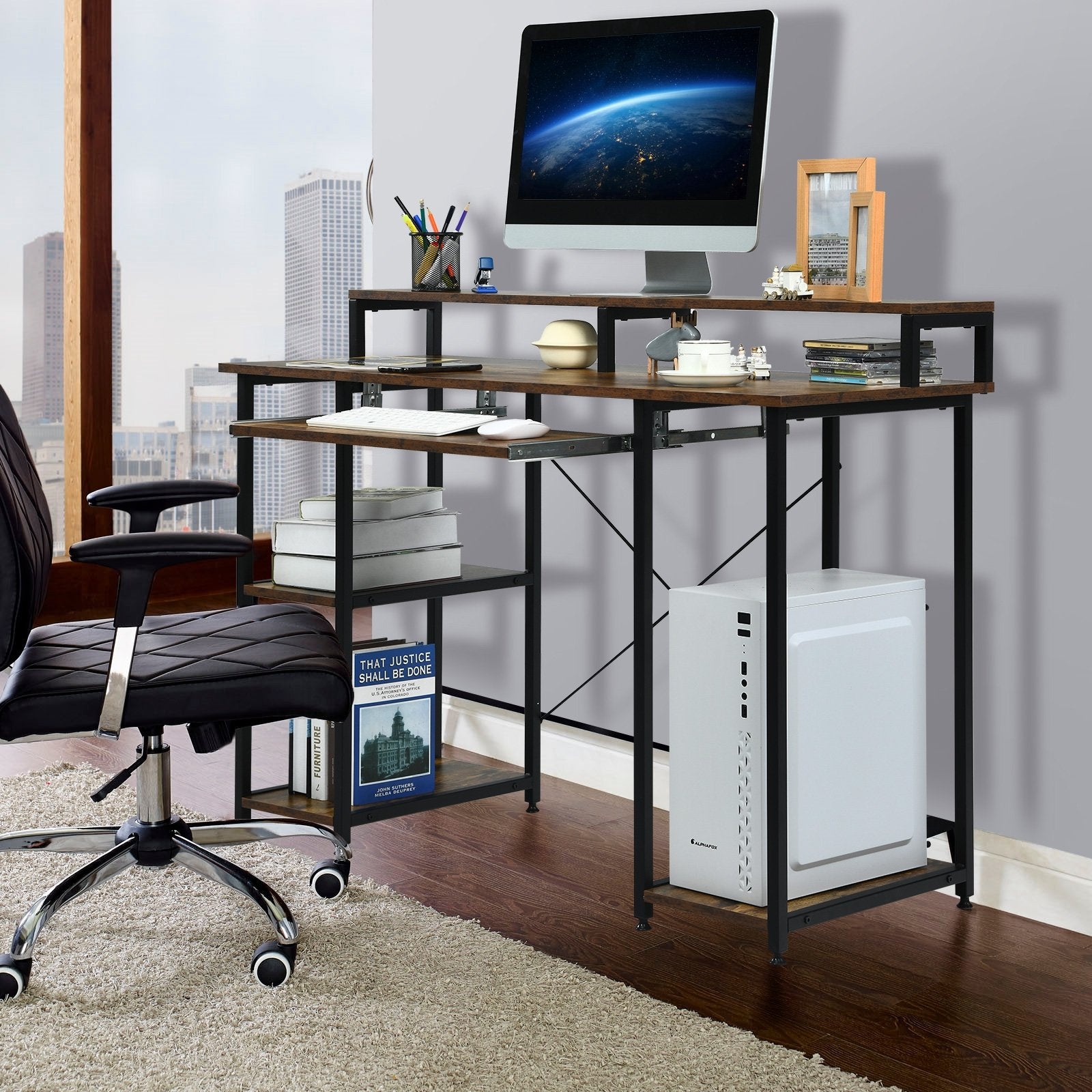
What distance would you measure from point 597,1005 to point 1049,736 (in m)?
0.89

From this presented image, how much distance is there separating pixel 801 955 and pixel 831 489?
2.65ft

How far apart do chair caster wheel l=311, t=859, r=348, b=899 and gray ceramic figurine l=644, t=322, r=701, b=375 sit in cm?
99

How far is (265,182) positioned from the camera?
16.7 feet

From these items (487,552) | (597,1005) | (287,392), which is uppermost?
(287,392)

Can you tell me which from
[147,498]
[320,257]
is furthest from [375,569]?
[320,257]

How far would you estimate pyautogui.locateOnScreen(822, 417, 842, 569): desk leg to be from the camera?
8.62 feet

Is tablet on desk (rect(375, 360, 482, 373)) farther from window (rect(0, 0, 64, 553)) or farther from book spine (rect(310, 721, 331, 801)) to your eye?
window (rect(0, 0, 64, 553))

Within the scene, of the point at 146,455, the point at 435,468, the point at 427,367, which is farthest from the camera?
the point at 146,455

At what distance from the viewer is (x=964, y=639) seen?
94.7 inches

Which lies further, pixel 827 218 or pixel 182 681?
pixel 827 218

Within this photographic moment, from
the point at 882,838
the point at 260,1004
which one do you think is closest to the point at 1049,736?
the point at 882,838

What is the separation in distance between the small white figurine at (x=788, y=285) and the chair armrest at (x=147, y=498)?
0.97 m

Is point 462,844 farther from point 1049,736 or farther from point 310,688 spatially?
point 1049,736

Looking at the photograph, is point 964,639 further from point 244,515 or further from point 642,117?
point 244,515
